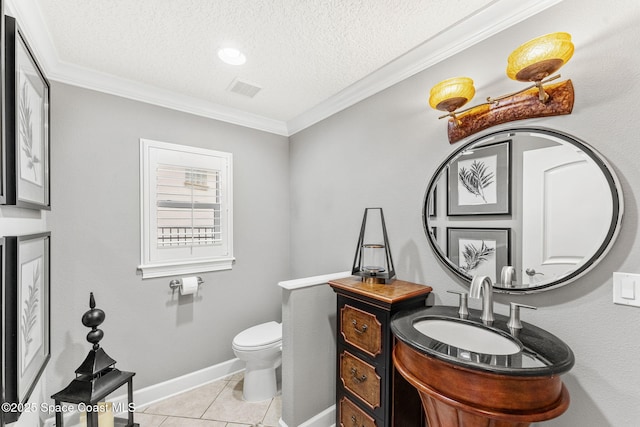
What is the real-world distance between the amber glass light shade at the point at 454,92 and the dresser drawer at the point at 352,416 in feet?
5.91

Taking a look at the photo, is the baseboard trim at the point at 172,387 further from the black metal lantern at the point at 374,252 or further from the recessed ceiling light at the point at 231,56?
the recessed ceiling light at the point at 231,56

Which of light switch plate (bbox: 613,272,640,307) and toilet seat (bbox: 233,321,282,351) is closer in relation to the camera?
light switch plate (bbox: 613,272,640,307)

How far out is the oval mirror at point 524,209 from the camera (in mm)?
1100

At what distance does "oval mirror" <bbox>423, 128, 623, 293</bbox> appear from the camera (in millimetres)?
1100

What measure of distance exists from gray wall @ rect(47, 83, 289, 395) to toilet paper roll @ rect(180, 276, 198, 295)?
126 millimetres

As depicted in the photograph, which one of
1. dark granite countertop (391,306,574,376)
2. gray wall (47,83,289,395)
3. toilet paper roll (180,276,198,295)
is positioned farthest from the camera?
toilet paper roll (180,276,198,295)

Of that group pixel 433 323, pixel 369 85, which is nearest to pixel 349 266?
pixel 433 323

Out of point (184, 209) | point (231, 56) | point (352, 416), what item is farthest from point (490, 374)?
point (184, 209)

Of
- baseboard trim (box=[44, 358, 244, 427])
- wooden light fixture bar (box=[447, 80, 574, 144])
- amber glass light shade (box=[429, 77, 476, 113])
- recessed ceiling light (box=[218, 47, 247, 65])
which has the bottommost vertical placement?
baseboard trim (box=[44, 358, 244, 427])

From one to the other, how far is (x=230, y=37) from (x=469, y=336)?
2113 mm

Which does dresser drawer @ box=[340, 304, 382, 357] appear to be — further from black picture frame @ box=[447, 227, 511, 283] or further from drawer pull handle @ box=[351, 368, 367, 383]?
black picture frame @ box=[447, 227, 511, 283]

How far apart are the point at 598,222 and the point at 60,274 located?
122 inches

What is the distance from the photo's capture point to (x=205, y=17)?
142 cm

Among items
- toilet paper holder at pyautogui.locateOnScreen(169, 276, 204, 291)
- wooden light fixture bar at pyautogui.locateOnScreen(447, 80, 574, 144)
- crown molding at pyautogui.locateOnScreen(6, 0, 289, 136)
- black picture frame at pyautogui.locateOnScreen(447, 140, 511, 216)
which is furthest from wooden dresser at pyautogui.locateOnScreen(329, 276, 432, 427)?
crown molding at pyautogui.locateOnScreen(6, 0, 289, 136)
